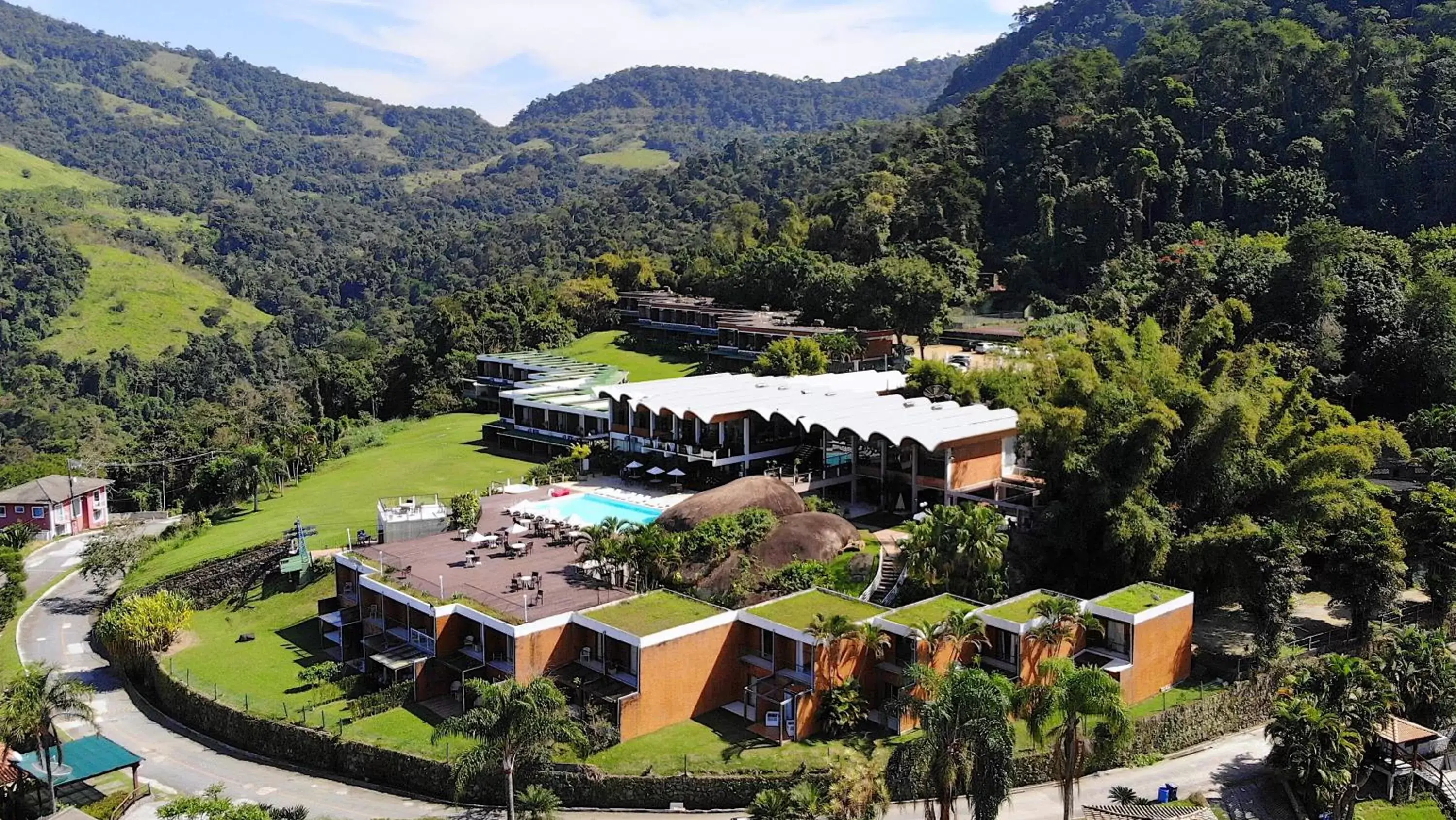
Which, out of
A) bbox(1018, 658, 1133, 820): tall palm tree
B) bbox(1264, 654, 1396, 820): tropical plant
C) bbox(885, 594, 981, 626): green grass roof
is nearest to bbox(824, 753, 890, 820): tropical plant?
bbox(1018, 658, 1133, 820): tall palm tree

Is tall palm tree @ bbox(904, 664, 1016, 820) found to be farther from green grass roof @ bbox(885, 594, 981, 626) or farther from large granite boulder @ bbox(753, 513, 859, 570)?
large granite boulder @ bbox(753, 513, 859, 570)

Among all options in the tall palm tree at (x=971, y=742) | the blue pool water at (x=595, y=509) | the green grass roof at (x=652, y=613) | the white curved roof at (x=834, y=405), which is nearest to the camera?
the tall palm tree at (x=971, y=742)

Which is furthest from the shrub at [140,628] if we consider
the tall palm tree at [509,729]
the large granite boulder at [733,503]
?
the tall palm tree at [509,729]

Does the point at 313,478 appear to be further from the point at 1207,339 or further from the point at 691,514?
the point at 1207,339

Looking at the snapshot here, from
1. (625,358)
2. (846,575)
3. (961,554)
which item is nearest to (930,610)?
(961,554)

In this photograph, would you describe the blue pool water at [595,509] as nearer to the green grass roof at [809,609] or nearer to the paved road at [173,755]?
the green grass roof at [809,609]

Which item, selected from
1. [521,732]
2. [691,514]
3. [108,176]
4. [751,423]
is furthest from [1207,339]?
[108,176]
